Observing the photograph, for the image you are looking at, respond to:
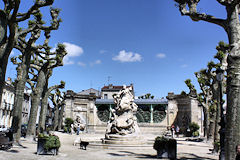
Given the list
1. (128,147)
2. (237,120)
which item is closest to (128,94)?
(128,147)

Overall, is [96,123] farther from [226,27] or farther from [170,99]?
[226,27]

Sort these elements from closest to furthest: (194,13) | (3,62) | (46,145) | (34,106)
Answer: (194,13) < (3,62) < (46,145) < (34,106)

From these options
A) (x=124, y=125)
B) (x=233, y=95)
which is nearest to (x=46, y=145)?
(x=124, y=125)

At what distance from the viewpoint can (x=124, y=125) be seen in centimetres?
1450

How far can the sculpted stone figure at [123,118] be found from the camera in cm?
1455

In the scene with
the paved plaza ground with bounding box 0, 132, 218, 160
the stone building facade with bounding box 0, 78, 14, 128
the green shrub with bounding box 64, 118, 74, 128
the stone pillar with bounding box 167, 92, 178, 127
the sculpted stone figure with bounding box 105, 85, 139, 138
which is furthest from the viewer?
the stone building facade with bounding box 0, 78, 14, 128

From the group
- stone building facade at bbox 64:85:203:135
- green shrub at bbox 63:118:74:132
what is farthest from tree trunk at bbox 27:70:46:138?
stone building facade at bbox 64:85:203:135

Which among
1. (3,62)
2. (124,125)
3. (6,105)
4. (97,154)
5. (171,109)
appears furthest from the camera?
(6,105)

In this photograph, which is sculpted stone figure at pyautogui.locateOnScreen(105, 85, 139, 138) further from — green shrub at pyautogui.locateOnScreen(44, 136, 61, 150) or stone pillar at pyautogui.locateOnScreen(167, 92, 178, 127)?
stone pillar at pyautogui.locateOnScreen(167, 92, 178, 127)

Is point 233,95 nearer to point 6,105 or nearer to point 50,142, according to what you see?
point 50,142

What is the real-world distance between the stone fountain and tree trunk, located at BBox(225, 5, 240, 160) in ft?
25.8

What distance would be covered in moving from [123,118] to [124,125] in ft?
1.85

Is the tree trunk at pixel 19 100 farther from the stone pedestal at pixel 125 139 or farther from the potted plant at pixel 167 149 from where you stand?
the potted plant at pixel 167 149

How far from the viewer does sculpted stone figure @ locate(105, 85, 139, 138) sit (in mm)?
14547
